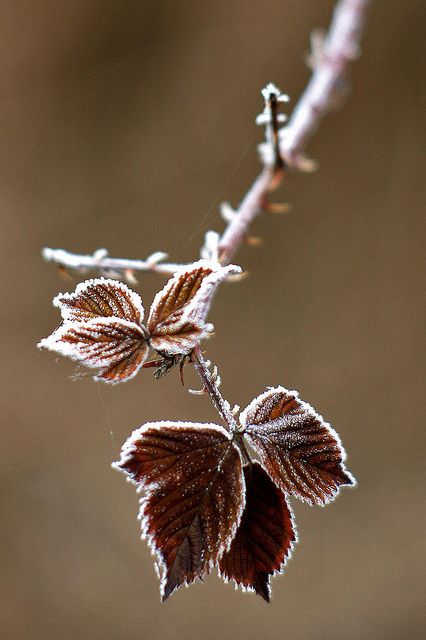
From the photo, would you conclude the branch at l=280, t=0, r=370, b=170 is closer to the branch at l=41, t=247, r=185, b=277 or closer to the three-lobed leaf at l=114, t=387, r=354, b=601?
the branch at l=41, t=247, r=185, b=277

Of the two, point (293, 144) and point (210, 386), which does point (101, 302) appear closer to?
point (210, 386)

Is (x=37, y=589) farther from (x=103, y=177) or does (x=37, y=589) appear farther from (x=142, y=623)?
(x=103, y=177)

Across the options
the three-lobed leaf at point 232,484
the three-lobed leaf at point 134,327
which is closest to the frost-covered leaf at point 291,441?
the three-lobed leaf at point 232,484

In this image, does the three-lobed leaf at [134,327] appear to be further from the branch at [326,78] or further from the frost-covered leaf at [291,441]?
the branch at [326,78]

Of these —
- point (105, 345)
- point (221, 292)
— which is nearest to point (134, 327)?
point (105, 345)

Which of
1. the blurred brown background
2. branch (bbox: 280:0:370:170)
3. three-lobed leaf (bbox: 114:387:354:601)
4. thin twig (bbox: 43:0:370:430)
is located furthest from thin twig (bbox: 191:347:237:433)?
the blurred brown background

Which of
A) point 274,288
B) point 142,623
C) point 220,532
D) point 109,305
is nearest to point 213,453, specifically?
point 220,532
